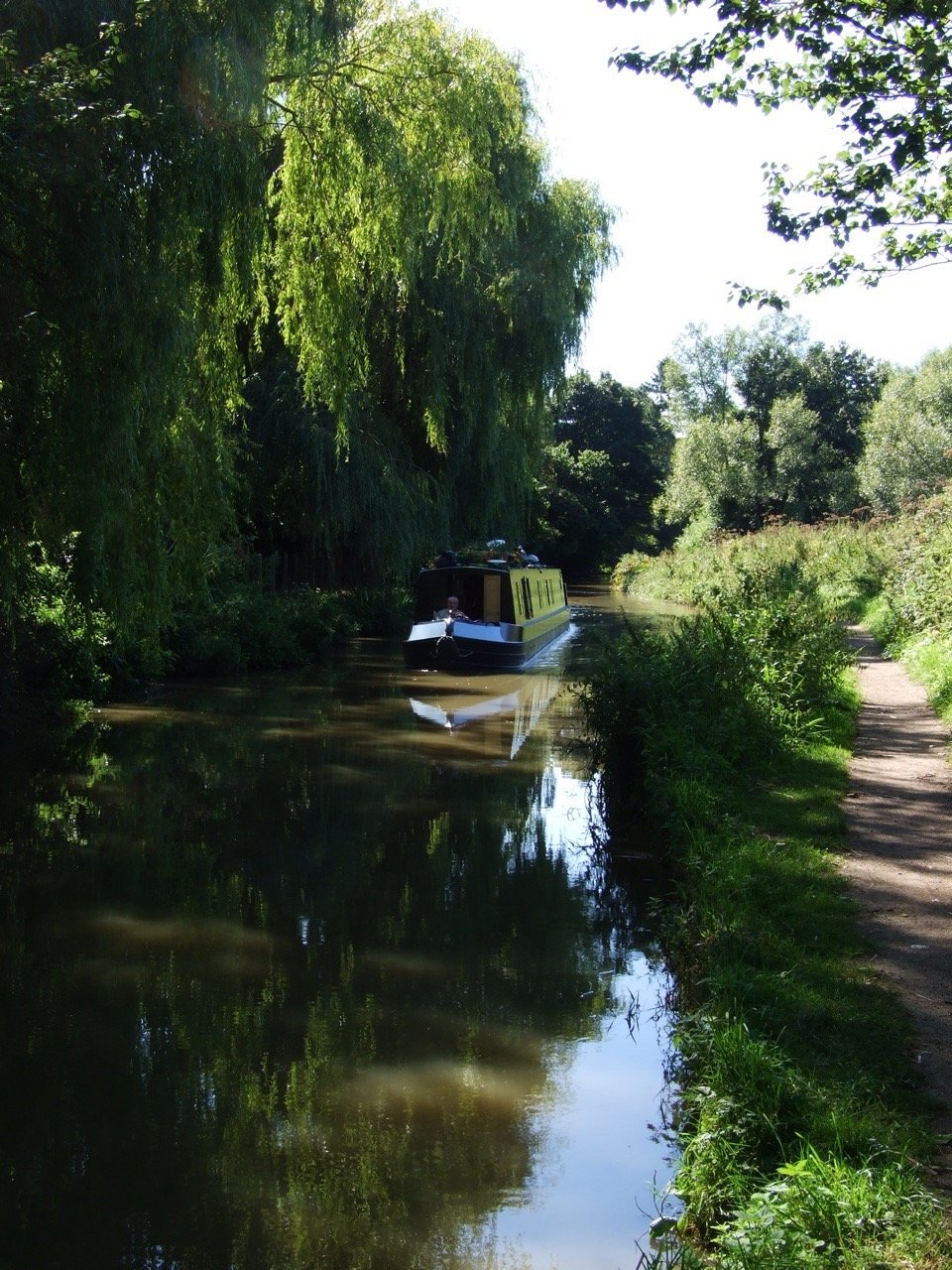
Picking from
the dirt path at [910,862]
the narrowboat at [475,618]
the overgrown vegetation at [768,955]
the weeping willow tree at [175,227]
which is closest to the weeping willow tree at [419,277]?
the weeping willow tree at [175,227]

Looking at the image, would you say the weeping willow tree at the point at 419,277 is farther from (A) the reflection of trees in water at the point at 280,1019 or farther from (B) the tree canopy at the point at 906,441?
(B) the tree canopy at the point at 906,441

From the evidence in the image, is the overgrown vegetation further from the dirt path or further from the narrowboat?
the narrowboat

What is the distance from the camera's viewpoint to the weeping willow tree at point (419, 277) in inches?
444

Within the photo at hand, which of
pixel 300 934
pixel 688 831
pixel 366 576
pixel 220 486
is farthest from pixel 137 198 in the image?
pixel 366 576

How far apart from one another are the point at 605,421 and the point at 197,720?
47261 mm

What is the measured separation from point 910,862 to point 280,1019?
3.55 m

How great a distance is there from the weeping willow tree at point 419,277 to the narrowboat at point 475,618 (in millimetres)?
963

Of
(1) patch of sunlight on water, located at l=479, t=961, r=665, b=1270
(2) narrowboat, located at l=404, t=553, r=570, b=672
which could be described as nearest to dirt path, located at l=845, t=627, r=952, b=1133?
(1) patch of sunlight on water, located at l=479, t=961, r=665, b=1270

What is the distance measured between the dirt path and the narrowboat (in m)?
9.98

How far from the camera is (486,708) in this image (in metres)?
17.4

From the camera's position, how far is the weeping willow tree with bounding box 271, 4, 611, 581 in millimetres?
11281

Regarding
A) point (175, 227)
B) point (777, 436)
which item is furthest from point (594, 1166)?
point (777, 436)

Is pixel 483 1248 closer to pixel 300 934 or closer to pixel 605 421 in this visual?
pixel 300 934

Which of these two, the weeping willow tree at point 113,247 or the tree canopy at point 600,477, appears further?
the tree canopy at point 600,477
